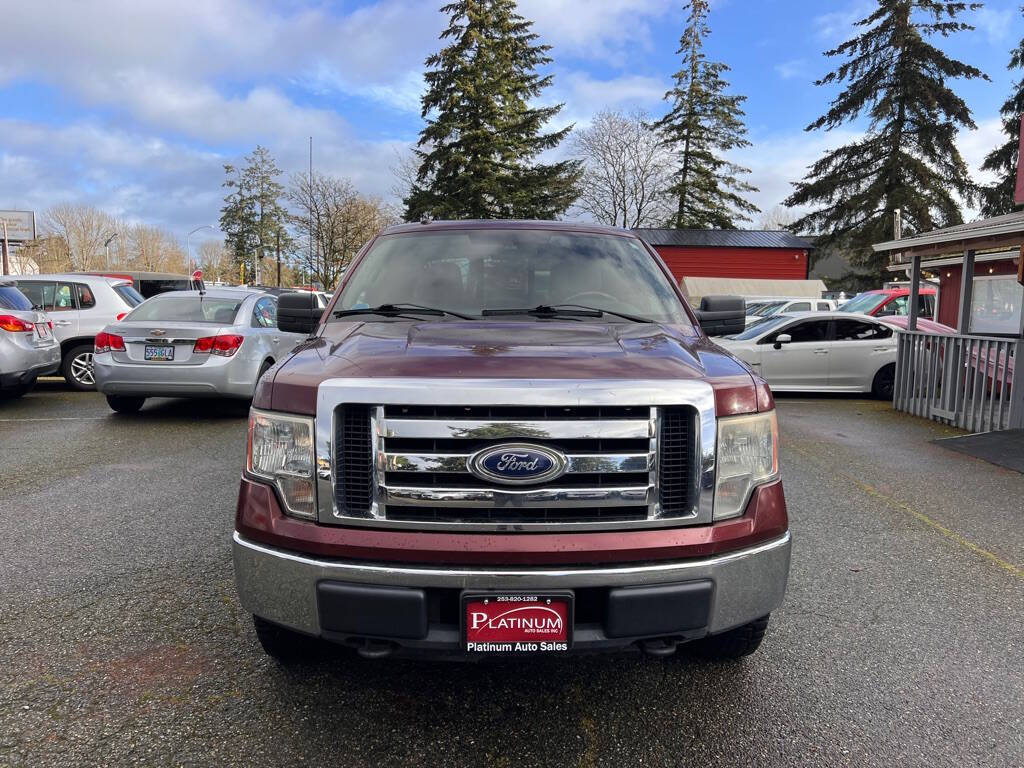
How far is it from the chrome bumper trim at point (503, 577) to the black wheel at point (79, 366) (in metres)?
9.80

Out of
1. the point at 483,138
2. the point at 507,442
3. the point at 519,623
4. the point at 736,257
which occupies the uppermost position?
the point at 483,138

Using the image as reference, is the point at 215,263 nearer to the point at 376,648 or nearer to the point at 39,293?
the point at 39,293

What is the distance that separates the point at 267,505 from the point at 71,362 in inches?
395

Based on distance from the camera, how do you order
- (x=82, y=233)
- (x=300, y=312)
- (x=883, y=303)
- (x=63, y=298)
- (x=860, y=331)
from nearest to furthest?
(x=300, y=312), (x=63, y=298), (x=860, y=331), (x=883, y=303), (x=82, y=233)

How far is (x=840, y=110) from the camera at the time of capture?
36344mm

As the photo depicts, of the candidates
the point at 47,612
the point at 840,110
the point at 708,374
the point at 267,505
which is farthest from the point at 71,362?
the point at 840,110

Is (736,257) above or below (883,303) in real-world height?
above

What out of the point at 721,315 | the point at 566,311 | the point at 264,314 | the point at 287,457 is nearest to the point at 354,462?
the point at 287,457

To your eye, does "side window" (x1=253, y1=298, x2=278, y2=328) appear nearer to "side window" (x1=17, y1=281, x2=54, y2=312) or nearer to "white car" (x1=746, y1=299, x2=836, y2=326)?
"side window" (x1=17, y1=281, x2=54, y2=312)

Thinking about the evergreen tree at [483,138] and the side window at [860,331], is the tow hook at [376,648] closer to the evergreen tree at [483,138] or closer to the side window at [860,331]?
the side window at [860,331]

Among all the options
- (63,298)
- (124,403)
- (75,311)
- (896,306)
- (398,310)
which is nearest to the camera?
(398,310)

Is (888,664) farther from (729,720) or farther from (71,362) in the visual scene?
(71,362)

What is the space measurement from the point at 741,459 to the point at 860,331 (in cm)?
1032

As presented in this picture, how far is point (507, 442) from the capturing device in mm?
2102
